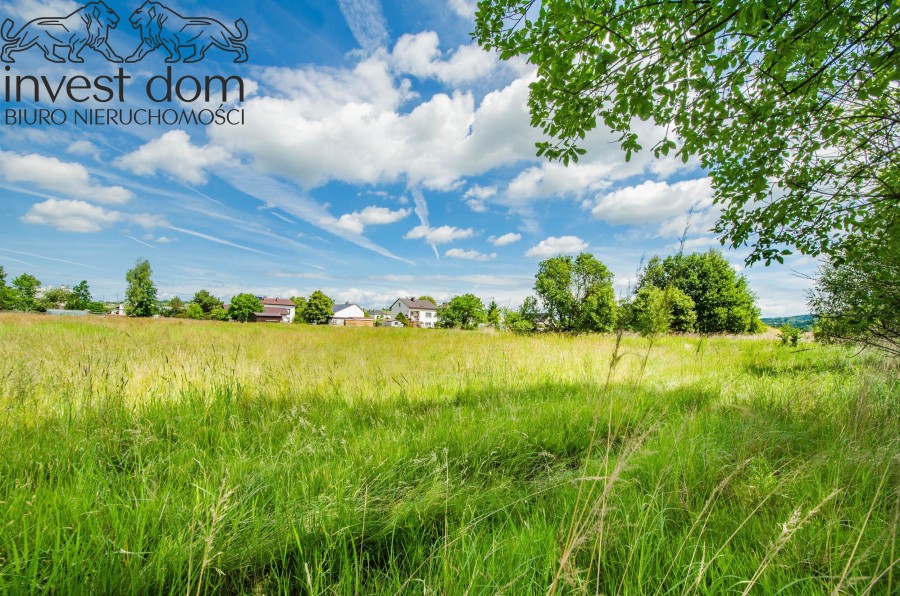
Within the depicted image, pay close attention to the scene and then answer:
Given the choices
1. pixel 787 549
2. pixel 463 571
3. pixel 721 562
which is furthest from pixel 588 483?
pixel 463 571

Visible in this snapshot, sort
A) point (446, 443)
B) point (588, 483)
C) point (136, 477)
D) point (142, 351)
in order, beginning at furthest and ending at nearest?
point (142, 351) → point (446, 443) → point (588, 483) → point (136, 477)

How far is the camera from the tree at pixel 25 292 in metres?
52.6

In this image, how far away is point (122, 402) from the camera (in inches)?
133

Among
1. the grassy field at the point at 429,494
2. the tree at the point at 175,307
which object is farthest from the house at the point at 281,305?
the grassy field at the point at 429,494

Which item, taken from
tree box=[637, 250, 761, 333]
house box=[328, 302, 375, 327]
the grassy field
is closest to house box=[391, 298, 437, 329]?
house box=[328, 302, 375, 327]

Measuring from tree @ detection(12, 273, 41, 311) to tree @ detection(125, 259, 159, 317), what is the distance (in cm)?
1420

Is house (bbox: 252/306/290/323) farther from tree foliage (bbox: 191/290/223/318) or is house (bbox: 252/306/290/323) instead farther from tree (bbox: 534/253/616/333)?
tree (bbox: 534/253/616/333)

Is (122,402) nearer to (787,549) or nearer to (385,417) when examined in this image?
(385,417)

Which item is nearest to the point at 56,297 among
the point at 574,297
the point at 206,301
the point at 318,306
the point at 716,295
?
the point at 206,301

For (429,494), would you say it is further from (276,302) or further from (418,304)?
(276,302)

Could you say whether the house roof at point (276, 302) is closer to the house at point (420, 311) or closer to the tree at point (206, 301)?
the tree at point (206, 301)

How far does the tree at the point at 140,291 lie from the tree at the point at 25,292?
46.6 ft

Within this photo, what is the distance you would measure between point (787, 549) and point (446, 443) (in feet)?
7.23

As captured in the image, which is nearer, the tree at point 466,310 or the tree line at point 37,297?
the tree line at point 37,297
